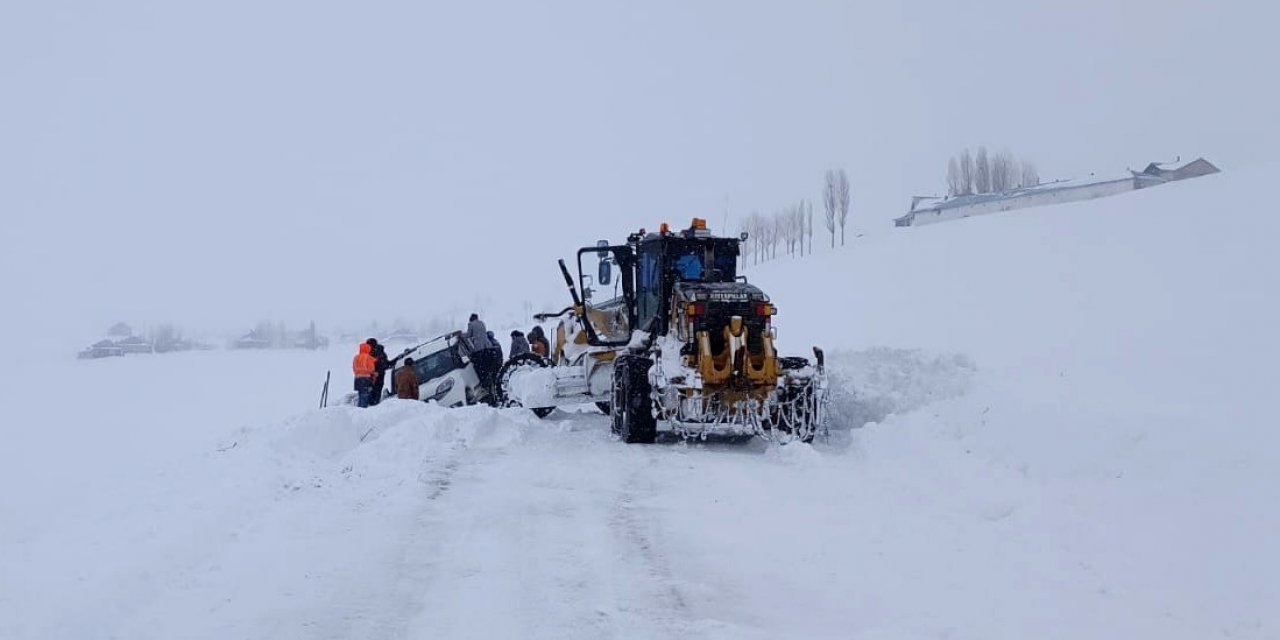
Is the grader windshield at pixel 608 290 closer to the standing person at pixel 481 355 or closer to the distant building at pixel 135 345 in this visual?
the standing person at pixel 481 355

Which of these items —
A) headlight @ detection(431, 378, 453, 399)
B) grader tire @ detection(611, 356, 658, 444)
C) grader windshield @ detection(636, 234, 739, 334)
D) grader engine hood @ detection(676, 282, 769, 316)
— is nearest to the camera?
grader tire @ detection(611, 356, 658, 444)

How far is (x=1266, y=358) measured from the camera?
32.0 feet

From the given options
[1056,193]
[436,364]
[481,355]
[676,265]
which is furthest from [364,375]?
[1056,193]

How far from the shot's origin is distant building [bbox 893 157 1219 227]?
68438mm

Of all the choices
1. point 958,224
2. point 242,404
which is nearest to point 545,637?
point 242,404

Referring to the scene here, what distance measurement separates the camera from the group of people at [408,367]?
52.4 feet

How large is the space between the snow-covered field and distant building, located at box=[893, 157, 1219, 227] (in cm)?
5832

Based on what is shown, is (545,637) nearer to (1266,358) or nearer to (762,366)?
(762,366)

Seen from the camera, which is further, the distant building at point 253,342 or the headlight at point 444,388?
the distant building at point 253,342

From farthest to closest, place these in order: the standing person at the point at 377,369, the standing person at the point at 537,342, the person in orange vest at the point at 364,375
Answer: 1. the standing person at the point at 537,342
2. the standing person at the point at 377,369
3. the person in orange vest at the point at 364,375

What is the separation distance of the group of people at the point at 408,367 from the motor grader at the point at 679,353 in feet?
8.33

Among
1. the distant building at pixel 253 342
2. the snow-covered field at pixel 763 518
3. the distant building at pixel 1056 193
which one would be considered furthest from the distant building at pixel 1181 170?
the distant building at pixel 253 342

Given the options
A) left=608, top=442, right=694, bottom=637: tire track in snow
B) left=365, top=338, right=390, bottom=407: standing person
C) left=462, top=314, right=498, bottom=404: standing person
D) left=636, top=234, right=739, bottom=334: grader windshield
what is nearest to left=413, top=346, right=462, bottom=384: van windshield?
left=462, top=314, right=498, bottom=404: standing person

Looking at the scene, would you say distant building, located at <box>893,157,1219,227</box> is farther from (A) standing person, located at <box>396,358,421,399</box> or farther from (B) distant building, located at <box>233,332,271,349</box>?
(B) distant building, located at <box>233,332,271,349</box>
